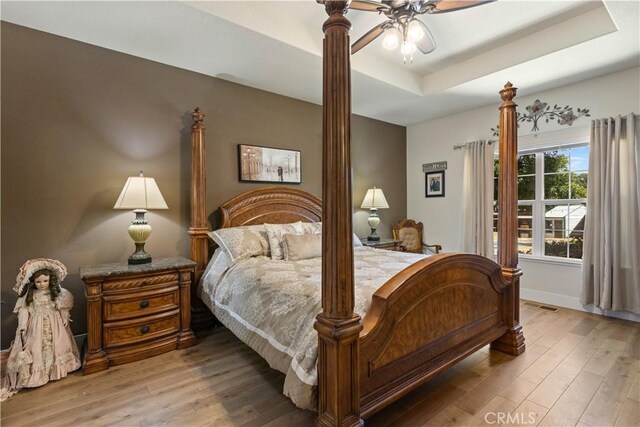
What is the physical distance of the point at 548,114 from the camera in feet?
12.4

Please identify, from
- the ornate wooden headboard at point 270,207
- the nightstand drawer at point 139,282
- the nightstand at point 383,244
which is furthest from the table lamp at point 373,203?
the nightstand drawer at point 139,282

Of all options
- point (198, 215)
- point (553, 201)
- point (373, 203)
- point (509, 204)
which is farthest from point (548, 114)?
point (198, 215)

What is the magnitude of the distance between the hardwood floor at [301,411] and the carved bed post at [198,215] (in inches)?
17.4

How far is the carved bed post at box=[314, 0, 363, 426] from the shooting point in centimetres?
135

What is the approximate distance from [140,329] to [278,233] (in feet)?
4.51

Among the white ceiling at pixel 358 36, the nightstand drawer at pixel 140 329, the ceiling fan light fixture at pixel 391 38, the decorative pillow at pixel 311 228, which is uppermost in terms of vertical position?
the white ceiling at pixel 358 36

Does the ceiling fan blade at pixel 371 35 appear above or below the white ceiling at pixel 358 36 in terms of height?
below

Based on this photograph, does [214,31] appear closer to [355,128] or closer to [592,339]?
[355,128]

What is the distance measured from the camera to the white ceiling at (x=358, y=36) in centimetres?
231

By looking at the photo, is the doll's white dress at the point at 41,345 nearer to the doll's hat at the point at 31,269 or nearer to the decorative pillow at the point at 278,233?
the doll's hat at the point at 31,269

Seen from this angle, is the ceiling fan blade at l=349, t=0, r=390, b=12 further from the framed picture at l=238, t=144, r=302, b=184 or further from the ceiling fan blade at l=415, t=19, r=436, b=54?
the framed picture at l=238, t=144, r=302, b=184

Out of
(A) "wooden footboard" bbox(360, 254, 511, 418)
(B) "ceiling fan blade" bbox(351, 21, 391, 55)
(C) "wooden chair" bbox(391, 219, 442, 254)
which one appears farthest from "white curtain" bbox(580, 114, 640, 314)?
(B) "ceiling fan blade" bbox(351, 21, 391, 55)

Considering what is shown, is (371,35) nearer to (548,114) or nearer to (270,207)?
(270,207)

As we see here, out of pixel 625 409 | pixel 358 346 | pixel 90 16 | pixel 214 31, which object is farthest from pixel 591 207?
pixel 90 16
